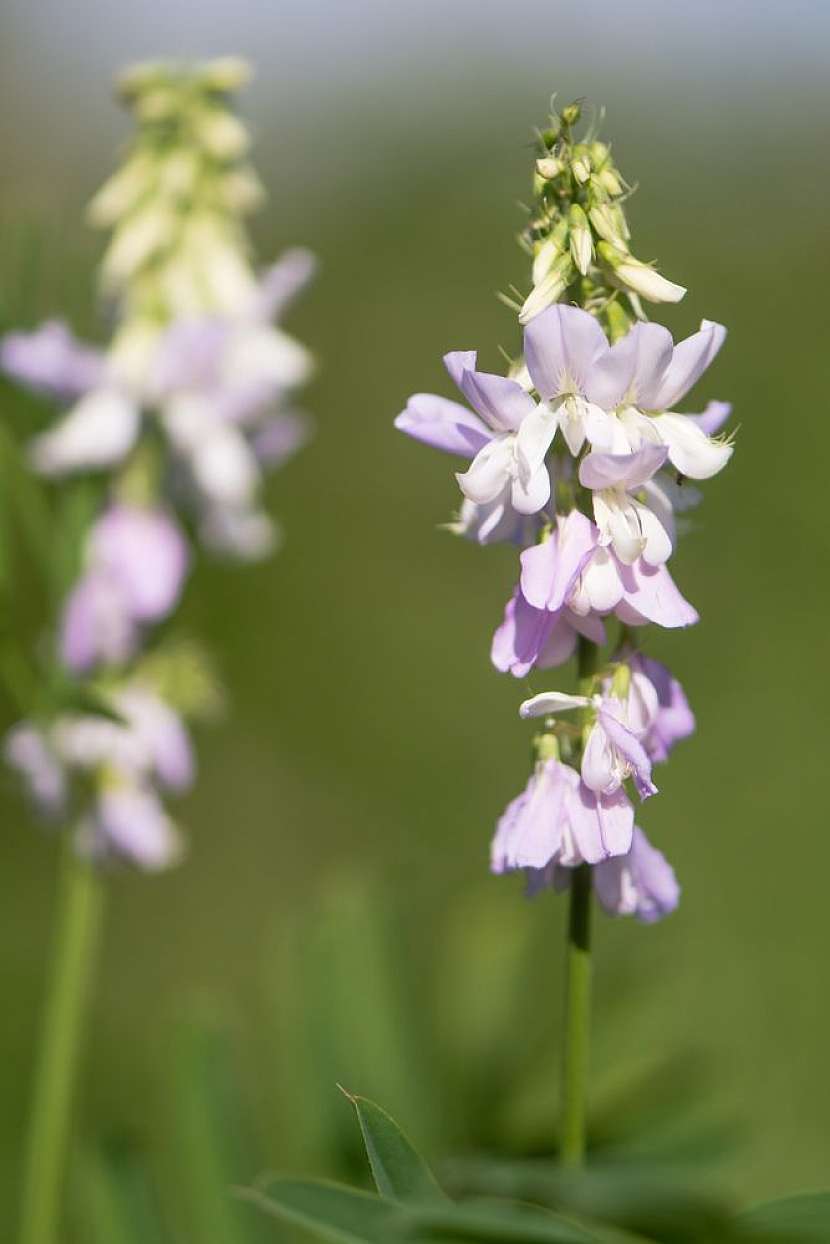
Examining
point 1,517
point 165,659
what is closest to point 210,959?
point 165,659

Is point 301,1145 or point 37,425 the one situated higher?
point 37,425

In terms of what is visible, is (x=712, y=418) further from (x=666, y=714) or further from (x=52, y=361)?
(x=52, y=361)

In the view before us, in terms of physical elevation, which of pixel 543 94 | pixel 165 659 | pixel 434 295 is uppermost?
pixel 543 94

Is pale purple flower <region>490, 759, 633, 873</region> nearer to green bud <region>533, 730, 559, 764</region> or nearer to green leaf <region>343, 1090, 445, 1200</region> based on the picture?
green bud <region>533, 730, 559, 764</region>

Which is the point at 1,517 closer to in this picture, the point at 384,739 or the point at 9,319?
the point at 9,319

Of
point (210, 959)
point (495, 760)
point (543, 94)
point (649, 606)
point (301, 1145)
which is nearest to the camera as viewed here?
point (649, 606)

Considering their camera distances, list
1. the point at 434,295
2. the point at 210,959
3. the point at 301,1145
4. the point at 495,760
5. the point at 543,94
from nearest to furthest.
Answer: the point at 301,1145 → the point at 210,959 → the point at 495,760 → the point at 434,295 → the point at 543,94

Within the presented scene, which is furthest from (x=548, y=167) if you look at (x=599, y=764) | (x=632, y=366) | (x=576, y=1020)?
(x=576, y=1020)
